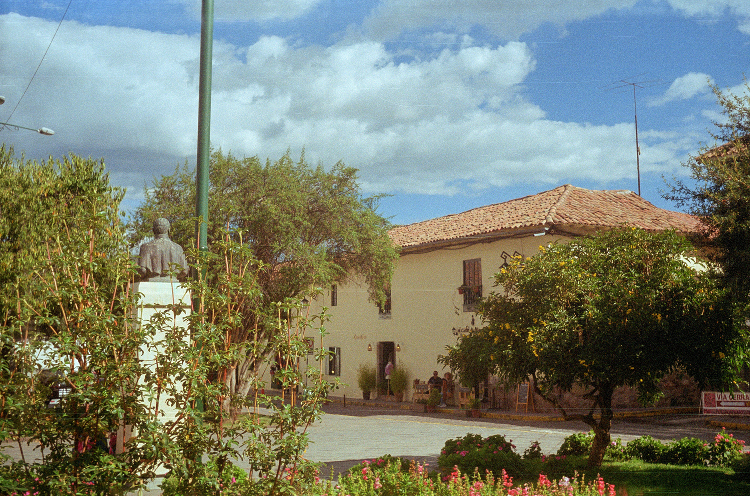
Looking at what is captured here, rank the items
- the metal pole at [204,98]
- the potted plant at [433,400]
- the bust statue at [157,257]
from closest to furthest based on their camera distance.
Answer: the metal pole at [204,98] → the bust statue at [157,257] → the potted plant at [433,400]

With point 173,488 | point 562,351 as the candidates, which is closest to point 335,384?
point 173,488

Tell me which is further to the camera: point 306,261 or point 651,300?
point 306,261

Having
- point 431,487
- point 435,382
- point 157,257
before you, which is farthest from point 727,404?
point 157,257

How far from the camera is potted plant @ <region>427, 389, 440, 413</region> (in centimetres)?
2416

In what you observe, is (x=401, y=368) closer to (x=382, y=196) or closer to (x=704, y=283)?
(x=382, y=196)

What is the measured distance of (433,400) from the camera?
2416 centimetres

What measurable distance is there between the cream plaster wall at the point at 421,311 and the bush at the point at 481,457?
13212 mm

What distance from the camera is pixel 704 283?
9.37 m

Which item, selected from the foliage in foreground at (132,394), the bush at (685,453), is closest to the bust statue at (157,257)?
the foliage in foreground at (132,394)

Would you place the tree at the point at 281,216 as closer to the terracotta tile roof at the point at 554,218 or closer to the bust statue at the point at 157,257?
the terracotta tile roof at the point at 554,218

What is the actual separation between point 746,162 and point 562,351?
4.20m

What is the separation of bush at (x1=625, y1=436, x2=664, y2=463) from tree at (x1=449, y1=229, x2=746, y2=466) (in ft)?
5.26

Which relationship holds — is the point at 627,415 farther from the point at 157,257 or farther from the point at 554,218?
the point at 157,257

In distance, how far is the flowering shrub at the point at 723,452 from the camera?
10.3m
